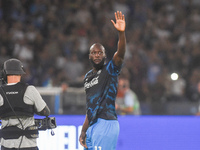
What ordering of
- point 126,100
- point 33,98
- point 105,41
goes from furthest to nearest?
point 105,41 < point 126,100 < point 33,98

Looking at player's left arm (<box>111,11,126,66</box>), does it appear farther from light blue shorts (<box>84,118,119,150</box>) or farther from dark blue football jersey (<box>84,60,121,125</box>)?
light blue shorts (<box>84,118,119,150</box>)

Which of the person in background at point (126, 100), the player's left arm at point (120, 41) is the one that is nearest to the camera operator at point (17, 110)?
the player's left arm at point (120, 41)

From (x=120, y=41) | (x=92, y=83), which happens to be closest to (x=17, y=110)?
(x=92, y=83)

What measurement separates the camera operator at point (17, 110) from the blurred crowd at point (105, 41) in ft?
20.2

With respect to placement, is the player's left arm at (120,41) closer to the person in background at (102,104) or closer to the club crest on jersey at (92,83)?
the person in background at (102,104)

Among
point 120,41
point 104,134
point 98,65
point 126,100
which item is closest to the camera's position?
point 120,41

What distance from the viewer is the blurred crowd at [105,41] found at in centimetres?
1218

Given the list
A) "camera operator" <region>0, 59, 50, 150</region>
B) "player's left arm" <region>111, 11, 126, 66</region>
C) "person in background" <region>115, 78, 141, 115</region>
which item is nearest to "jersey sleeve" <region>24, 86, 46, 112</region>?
"camera operator" <region>0, 59, 50, 150</region>

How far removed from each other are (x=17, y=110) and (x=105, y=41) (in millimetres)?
8506

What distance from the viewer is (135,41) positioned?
1370cm

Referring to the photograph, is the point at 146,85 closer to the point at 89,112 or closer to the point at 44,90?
the point at 44,90

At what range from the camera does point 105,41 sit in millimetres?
13266

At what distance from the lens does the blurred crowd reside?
12.2 meters

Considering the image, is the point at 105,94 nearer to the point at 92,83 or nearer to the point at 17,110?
the point at 92,83
